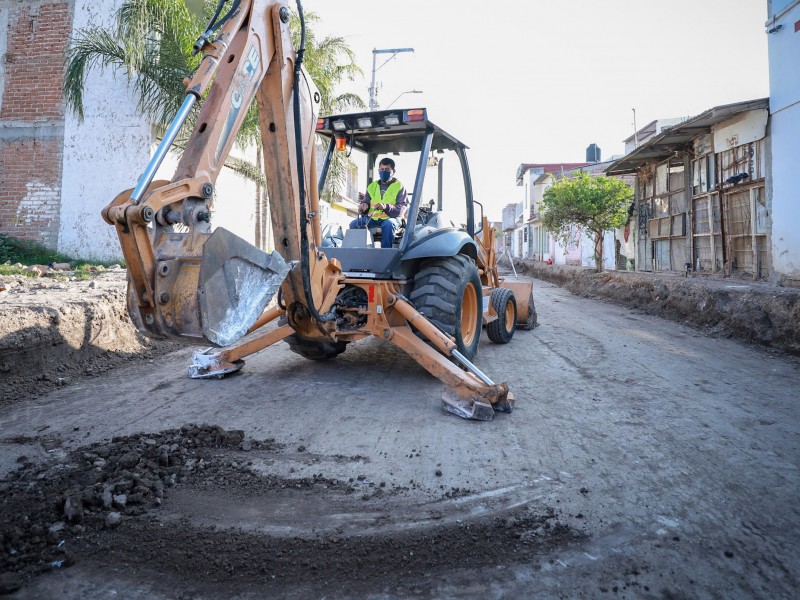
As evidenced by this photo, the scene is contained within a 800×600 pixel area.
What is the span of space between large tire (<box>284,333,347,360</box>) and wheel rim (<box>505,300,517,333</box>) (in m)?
2.78

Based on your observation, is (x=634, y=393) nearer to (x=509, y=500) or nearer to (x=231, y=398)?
(x=509, y=500)

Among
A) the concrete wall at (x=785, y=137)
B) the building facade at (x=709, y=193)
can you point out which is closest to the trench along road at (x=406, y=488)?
the concrete wall at (x=785, y=137)

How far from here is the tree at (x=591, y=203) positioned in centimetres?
1886

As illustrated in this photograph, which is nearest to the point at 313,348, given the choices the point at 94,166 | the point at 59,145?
the point at 94,166

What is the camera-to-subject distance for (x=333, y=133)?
20.1ft

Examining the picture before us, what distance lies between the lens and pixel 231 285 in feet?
11.0

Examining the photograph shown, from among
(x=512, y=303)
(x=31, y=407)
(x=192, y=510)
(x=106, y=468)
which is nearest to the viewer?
(x=192, y=510)

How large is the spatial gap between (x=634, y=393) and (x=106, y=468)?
4.28 meters

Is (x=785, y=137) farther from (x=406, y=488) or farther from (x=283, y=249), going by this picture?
(x=406, y=488)

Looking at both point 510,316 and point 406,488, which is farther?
point 510,316

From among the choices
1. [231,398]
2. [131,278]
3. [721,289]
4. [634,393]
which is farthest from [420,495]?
[721,289]

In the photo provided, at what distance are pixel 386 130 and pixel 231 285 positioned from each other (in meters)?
3.23

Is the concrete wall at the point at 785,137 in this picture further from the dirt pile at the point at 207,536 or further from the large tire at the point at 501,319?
the dirt pile at the point at 207,536

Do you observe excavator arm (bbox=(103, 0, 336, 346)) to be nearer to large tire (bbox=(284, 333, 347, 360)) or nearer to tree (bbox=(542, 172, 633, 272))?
large tire (bbox=(284, 333, 347, 360))
